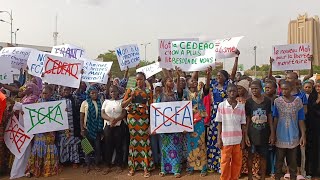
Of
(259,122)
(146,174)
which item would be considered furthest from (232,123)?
(146,174)

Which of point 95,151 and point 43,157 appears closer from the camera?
point 43,157

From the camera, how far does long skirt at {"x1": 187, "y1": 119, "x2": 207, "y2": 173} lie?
642 centimetres

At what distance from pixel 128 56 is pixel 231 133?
4582 mm

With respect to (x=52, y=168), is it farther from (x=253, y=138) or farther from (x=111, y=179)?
(x=253, y=138)

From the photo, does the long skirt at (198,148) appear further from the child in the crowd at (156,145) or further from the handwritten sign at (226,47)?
the handwritten sign at (226,47)

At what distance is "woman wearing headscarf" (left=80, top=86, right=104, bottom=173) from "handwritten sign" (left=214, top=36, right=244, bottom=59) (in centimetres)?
239

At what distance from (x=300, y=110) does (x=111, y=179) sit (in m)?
3.28

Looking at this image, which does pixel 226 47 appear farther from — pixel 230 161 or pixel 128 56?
pixel 128 56

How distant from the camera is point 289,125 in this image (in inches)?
213

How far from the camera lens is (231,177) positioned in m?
5.44

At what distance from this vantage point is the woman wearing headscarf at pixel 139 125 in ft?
21.3

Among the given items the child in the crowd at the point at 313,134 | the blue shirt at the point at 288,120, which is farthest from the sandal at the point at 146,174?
the child in the crowd at the point at 313,134

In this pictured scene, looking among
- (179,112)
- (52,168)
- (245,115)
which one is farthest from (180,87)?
(52,168)

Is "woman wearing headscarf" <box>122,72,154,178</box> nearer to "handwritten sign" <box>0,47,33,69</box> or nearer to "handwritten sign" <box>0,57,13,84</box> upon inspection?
"handwritten sign" <box>0,57,13,84</box>
